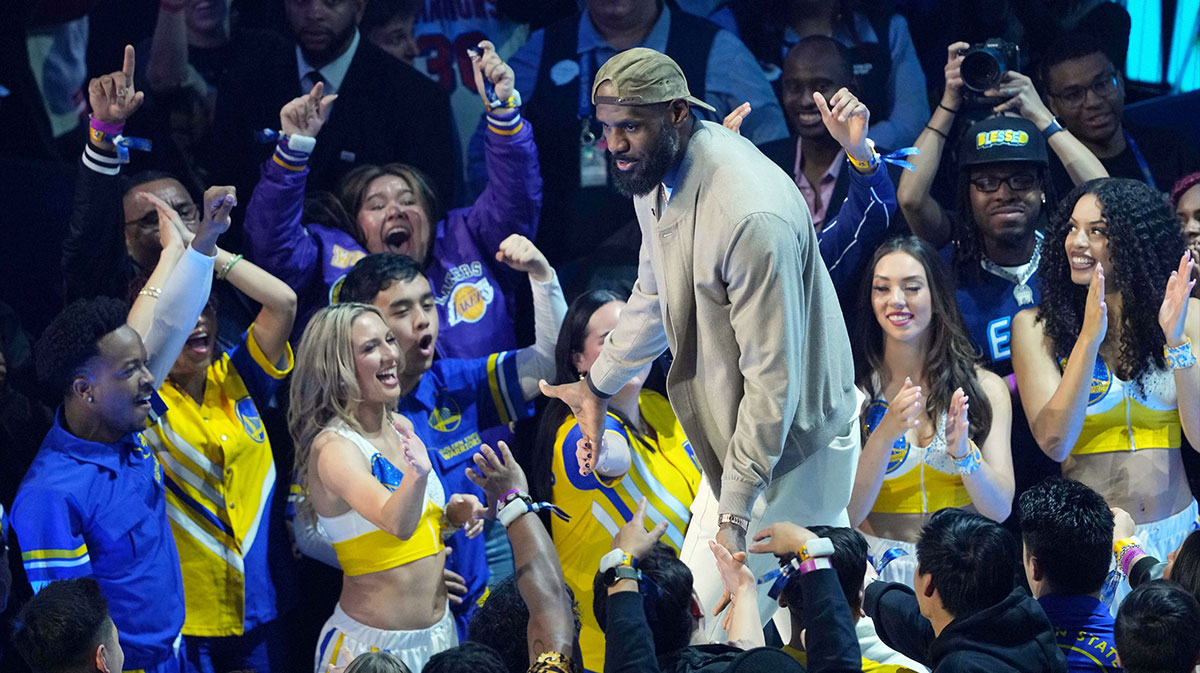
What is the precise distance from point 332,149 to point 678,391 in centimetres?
268

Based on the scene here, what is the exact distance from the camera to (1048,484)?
9.68 feet

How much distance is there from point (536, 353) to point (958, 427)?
1406 mm

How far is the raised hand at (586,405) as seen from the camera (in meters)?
3.29

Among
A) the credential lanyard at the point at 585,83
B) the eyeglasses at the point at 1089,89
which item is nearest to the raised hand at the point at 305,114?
the credential lanyard at the point at 585,83

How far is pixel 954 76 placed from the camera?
4.77m

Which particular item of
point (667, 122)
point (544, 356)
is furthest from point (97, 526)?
point (667, 122)

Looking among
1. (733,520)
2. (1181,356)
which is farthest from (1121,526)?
(733,520)

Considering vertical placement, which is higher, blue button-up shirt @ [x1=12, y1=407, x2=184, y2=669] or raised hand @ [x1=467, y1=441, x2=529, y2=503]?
raised hand @ [x1=467, y1=441, x2=529, y2=503]

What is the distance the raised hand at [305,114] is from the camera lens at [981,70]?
2.21 meters

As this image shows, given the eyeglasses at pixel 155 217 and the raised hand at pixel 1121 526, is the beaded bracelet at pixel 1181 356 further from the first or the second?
the eyeglasses at pixel 155 217

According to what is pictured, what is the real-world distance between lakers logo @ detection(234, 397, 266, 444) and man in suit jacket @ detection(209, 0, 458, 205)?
1.21m

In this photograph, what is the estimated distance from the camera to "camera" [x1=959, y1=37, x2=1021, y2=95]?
184 inches

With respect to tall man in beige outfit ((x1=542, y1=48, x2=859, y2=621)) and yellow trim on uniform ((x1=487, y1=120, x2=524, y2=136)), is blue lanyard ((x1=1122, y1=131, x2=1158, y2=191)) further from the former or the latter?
tall man in beige outfit ((x1=542, y1=48, x2=859, y2=621))

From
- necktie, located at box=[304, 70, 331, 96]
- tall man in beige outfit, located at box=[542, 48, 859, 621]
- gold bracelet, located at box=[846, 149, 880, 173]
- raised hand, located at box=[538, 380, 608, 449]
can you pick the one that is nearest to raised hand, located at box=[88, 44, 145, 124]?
necktie, located at box=[304, 70, 331, 96]
